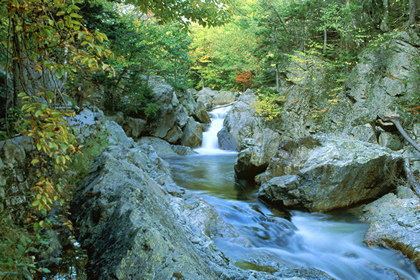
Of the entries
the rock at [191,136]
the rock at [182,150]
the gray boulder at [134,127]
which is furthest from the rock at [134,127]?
the rock at [191,136]

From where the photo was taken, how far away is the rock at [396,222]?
199 inches

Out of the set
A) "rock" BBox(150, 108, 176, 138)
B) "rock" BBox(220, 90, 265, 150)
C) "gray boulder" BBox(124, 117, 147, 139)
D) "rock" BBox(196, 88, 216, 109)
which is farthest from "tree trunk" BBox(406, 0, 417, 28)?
"rock" BBox(196, 88, 216, 109)

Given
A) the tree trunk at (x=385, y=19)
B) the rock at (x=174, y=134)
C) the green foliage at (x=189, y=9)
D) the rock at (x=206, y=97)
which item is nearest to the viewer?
the green foliage at (x=189, y=9)

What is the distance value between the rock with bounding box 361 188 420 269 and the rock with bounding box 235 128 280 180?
12.5ft

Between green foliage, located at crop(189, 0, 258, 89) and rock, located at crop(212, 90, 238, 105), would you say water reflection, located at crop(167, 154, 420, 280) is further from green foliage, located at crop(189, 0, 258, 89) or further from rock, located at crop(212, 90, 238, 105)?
rock, located at crop(212, 90, 238, 105)

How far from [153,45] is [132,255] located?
14.2m

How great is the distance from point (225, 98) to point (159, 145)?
12.9 m

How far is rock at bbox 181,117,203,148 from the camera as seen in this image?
18.8 m

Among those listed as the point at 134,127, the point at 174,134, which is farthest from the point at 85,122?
the point at 174,134

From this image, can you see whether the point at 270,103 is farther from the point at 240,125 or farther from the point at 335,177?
the point at 335,177

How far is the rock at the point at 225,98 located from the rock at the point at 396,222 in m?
21.4

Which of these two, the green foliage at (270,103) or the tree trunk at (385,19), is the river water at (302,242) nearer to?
the green foliage at (270,103)

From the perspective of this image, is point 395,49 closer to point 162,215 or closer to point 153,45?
point 153,45

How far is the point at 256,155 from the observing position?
10117 mm
